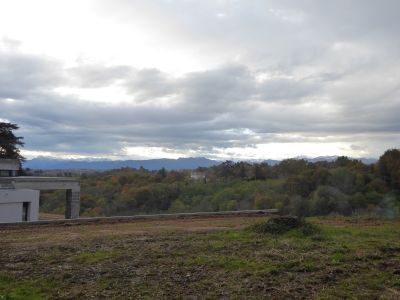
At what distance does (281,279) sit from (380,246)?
14.4ft

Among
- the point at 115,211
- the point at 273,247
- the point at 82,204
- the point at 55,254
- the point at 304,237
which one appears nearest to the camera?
the point at 55,254

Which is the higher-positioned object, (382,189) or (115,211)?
(382,189)

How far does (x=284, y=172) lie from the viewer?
62344mm

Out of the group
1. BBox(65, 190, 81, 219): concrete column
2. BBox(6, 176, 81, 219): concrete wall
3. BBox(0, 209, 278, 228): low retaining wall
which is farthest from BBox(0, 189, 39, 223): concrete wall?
BBox(0, 209, 278, 228): low retaining wall

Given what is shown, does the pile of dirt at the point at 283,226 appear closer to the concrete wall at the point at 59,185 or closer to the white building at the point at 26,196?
the white building at the point at 26,196

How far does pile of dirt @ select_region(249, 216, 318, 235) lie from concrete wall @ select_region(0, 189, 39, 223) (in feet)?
44.5

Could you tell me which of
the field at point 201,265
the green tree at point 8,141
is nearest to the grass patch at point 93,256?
the field at point 201,265

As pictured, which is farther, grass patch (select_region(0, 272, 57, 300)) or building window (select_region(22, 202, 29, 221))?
building window (select_region(22, 202, 29, 221))

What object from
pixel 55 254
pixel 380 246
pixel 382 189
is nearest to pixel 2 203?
pixel 55 254

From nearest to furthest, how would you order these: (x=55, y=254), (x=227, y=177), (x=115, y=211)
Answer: (x=55, y=254), (x=115, y=211), (x=227, y=177)

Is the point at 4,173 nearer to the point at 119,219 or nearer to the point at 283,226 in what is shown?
the point at 119,219

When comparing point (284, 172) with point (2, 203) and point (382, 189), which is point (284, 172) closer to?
point (382, 189)

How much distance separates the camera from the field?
7.03 metres

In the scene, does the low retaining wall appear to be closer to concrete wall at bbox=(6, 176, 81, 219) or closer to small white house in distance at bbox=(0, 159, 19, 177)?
concrete wall at bbox=(6, 176, 81, 219)
